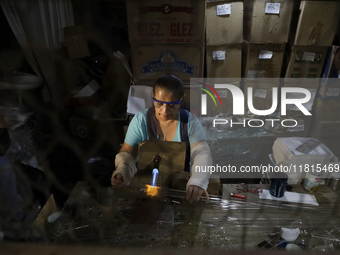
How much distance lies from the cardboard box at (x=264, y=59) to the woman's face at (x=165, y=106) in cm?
56

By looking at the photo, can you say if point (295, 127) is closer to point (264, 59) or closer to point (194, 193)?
point (264, 59)

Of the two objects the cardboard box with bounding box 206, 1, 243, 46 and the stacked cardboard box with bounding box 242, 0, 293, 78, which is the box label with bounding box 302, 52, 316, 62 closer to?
the stacked cardboard box with bounding box 242, 0, 293, 78

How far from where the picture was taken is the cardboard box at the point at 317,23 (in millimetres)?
1038

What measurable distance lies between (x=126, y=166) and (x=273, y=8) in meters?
1.01

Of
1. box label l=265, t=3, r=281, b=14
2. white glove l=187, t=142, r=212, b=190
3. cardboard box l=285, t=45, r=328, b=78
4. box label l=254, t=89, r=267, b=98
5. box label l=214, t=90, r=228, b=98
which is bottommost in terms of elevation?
white glove l=187, t=142, r=212, b=190

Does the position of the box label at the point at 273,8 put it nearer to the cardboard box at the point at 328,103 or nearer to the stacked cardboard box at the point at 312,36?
the stacked cardboard box at the point at 312,36

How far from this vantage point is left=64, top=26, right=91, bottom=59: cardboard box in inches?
52.5

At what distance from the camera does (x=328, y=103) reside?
4.32ft

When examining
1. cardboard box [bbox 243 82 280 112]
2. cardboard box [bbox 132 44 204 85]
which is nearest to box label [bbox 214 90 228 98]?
cardboard box [bbox 243 82 280 112]

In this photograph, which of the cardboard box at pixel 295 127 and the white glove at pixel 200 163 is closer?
the white glove at pixel 200 163

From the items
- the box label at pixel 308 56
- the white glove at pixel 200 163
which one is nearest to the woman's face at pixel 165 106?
the white glove at pixel 200 163

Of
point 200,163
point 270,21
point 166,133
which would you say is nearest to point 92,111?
point 166,133

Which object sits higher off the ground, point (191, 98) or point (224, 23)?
point (224, 23)

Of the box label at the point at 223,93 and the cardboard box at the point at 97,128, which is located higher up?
the box label at the point at 223,93
